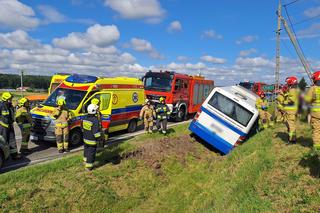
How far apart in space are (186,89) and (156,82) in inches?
88.3

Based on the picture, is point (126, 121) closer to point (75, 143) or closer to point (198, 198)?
point (75, 143)

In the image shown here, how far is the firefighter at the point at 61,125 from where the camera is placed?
927 cm

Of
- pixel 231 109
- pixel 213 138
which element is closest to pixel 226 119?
pixel 231 109

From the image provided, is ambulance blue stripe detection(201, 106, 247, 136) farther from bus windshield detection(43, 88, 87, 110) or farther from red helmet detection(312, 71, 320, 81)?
red helmet detection(312, 71, 320, 81)

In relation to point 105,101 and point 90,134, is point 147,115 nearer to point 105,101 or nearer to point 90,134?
point 105,101

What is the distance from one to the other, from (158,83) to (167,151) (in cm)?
802

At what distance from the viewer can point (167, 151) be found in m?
10.1

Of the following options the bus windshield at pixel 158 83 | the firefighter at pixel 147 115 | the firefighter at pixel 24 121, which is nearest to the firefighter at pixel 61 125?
the firefighter at pixel 24 121

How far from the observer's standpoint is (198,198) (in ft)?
25.1

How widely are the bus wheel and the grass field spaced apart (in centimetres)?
170

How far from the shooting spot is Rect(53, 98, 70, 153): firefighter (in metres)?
9.27

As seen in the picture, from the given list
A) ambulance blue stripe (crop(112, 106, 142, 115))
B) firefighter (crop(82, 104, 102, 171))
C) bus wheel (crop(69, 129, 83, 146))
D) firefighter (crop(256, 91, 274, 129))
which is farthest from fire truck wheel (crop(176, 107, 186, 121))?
firefighter (crop(82, 104, 102, 171))

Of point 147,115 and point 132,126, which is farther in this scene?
point 132,126

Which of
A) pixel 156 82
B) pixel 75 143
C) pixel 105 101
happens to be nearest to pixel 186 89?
pixel 156 82
